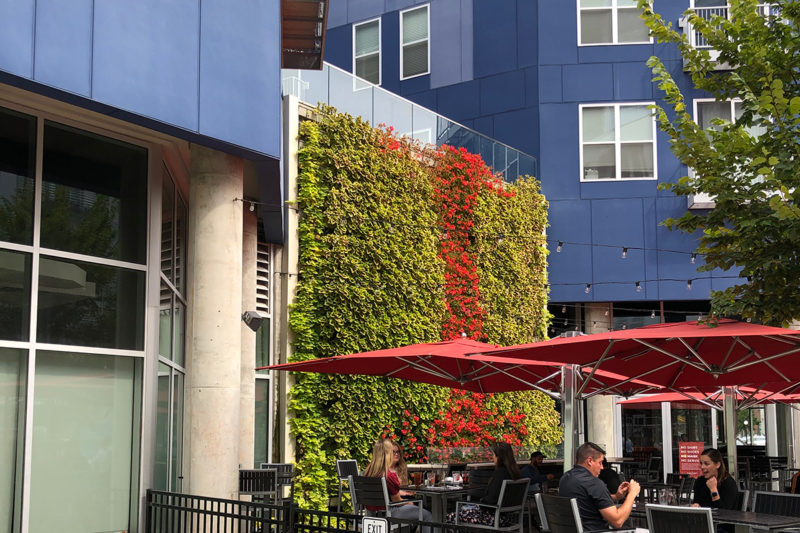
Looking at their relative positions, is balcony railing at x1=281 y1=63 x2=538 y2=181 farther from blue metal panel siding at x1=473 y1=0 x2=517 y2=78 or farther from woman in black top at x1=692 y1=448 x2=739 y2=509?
woman in black top at x1=692 y1=448 x2=739 y2=509

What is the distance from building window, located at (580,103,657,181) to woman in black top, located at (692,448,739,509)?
48.4 ft

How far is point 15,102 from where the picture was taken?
350 inches

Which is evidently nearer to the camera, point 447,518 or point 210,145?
point 210,145

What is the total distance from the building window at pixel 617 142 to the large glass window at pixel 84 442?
16.7 metres

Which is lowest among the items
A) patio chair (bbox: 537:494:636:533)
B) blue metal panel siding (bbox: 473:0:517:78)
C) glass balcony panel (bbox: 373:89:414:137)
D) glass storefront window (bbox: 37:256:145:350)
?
patio chair (bbox: 537:494:636:533)

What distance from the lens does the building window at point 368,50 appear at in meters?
27.3

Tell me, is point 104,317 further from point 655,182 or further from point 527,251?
point 655,182

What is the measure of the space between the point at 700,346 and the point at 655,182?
15309 mm

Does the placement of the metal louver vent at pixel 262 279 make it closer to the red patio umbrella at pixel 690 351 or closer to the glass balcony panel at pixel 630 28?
the red patio umbrella at pixel 690 351

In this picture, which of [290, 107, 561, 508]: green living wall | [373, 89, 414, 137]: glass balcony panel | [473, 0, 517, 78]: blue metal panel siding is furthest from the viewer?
[473, 0, 517, 78]: blue metal panel siding

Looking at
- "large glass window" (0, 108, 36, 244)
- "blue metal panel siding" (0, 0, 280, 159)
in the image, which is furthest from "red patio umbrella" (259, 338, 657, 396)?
"large glass window" (0, 108, 36, 244)

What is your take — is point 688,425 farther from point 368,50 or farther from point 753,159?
point 753,159

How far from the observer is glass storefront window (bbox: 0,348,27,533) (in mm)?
8477

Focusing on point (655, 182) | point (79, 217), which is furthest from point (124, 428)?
point (655, 182)
